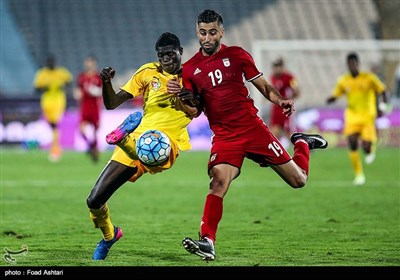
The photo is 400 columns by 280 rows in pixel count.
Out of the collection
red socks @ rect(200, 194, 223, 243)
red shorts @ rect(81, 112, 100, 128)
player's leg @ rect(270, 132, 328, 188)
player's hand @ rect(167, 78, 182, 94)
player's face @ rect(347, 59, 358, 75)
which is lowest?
red socks @ rect(200, 194, 223, 243)

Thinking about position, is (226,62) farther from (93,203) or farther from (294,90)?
(294,90)

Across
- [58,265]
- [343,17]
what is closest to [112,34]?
[343,17]

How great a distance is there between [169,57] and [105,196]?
1.41 metres

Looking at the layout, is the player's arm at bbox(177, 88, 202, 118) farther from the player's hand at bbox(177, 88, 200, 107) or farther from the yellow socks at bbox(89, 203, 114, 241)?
the yellow socks at bbox(89, 203, 114, 241)

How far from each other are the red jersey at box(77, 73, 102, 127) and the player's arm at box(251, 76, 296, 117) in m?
14.2

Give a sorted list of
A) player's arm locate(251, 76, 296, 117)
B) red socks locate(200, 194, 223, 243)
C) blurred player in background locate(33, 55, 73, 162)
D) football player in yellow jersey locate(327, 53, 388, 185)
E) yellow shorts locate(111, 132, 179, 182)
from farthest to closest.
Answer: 1. blurred player in background locate(33, 55, 73, 162)
2. football player in yellow jersey locate(327, 53, 388, 185)
3. yellow shorts locate(111, 132, 179, 182)
4. player's arm locate(251, 76, 296, 117)
5. red socks locate(200, 194, 223, 243)

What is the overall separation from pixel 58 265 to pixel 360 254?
9.10 feet

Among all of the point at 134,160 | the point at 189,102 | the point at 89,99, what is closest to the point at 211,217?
the point at 134,160

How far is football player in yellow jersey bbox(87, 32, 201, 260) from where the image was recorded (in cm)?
821

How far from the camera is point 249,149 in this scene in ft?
27.2

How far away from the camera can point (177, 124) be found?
28.6ft

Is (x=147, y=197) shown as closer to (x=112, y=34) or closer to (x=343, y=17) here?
(x=112, y=34)

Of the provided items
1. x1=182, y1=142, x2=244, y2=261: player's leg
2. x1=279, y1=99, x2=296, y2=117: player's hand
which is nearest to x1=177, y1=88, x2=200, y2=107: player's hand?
x1=182, y1=142, x2=244, y2=261: player's leg

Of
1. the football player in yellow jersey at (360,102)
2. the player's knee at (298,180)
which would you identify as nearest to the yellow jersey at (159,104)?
the player's knee at (298,180)
